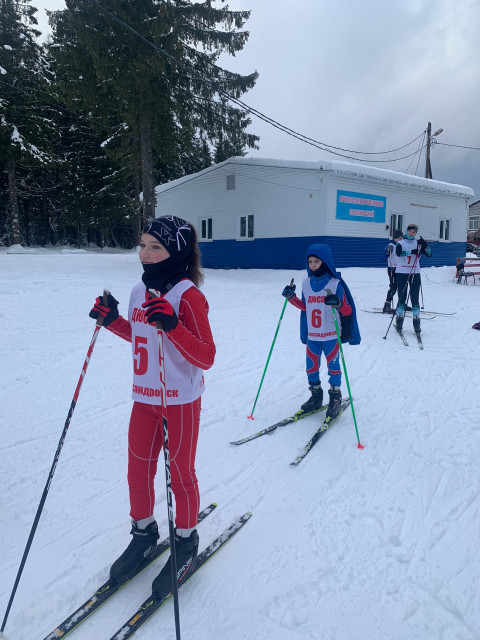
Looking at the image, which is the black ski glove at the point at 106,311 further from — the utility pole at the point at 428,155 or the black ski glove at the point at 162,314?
the utility pole at the point at 428,155

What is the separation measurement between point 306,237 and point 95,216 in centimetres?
2037

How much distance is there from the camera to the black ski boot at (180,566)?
87.0 inches

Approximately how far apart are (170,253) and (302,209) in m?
15.7

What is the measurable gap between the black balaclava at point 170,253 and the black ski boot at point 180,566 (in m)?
1.47

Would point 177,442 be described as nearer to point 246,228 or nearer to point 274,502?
point 274,502

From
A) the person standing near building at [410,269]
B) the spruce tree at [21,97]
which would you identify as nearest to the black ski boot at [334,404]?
the person standing near building at [410,269]

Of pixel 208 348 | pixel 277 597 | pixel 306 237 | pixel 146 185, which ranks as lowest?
pixel 277 597

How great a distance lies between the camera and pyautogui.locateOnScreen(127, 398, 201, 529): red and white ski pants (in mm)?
2287

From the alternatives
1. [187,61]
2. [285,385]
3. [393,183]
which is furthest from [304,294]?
[393,183]

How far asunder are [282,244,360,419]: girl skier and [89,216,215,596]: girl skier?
2237 millimetres

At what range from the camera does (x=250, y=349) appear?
294 inches

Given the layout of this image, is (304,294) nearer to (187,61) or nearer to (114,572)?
(114,572)

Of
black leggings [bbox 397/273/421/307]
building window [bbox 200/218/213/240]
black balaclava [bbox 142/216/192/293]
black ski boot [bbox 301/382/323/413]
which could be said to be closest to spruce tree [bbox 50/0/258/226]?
building window [bbox 200/218/213/240]

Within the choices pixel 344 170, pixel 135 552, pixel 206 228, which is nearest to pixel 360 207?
pixel 344 170
